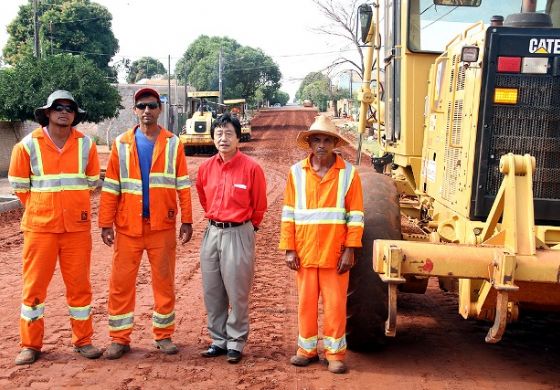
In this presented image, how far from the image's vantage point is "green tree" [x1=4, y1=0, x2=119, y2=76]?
4312 centimetres

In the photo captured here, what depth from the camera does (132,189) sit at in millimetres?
5203

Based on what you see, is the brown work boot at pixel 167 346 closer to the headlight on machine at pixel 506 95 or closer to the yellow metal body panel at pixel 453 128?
the yellow metal body panel at pixel 453 128

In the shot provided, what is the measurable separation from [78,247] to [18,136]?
51.2 ft

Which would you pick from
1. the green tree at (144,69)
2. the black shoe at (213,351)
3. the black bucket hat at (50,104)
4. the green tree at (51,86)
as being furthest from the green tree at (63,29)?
the black shoe at (213,351)

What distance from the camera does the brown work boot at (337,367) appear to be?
4879mm

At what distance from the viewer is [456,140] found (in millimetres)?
5270

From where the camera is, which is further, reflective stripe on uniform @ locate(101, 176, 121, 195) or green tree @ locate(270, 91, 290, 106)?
green tree @ locate(270, 91, 290, 106)

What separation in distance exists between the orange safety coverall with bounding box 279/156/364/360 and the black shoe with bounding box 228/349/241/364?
55 cm

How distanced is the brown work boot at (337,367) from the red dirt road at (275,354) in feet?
0.14

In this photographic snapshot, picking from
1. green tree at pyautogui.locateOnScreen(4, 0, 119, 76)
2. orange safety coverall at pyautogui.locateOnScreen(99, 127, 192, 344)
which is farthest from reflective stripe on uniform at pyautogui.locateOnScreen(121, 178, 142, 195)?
green tree at pyautogui.locateOnScreen(4, 0, 119, 76)

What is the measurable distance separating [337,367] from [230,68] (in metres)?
59.1

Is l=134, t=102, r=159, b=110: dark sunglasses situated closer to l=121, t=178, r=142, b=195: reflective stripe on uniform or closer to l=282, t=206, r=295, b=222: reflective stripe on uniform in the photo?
l=121, t=178, r=142, b=195: reflective stripe on uniform

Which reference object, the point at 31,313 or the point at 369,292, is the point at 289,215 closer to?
the point at 369,292

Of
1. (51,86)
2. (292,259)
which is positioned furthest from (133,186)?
(51,86)
